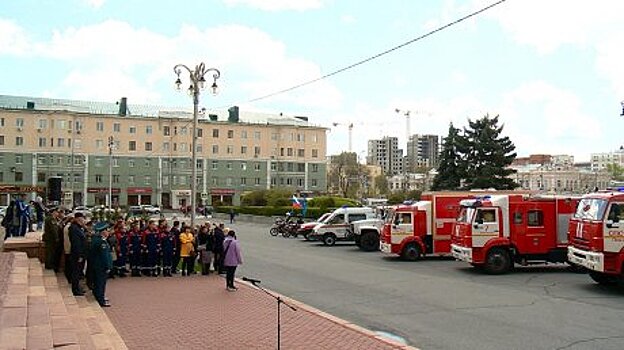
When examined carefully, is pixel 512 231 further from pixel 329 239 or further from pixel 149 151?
pixel 149 151

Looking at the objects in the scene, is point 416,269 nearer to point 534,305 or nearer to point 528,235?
point 528,235

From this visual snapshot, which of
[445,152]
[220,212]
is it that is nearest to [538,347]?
[445,152]

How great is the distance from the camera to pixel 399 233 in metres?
26.9

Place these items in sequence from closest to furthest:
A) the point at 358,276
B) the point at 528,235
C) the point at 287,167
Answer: the point at 358,276 → the point at 528,235 → the point at 287,167

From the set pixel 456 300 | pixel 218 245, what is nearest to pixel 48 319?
pixel 456 300

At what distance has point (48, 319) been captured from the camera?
32.1 feet

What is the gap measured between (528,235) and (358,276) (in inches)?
259

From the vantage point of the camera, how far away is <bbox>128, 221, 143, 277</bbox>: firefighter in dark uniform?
63.4 ft

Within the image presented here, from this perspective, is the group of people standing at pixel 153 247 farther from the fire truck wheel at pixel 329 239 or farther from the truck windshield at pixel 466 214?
the fire truck wheel at pixel 329 239

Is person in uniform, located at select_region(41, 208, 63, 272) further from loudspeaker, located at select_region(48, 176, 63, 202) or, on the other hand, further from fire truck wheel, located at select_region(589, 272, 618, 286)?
fire truck wheel, located at select_region(589, 272, 618, 286)

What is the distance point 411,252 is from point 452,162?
1473 inches

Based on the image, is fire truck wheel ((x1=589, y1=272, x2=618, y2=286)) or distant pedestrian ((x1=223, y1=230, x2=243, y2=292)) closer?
distant pedestrian ((x1=223, y1=230, x2=243, y2=292))

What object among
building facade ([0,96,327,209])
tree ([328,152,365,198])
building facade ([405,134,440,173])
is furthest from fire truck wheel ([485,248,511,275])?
building facade ([405,134,440,173])

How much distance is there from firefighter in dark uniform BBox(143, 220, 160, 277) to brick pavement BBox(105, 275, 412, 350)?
8.00ft
